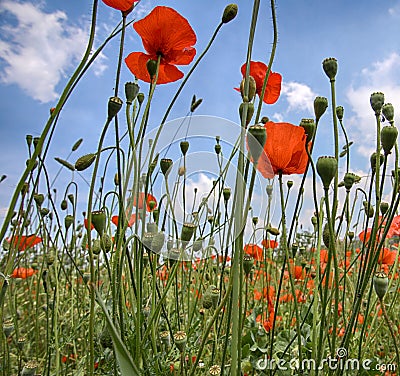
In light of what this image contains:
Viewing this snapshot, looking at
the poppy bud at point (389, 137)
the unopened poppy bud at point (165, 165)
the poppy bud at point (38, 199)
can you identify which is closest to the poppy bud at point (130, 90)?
the unopened poppy bud at point (165, 165)

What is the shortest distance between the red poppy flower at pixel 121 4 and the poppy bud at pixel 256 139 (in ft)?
0.91

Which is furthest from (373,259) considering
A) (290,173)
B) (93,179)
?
(93,179)

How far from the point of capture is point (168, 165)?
0.72 m

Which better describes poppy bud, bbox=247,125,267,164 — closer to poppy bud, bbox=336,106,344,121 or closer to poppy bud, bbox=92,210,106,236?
poppy bud, bbox=92,210,106,236

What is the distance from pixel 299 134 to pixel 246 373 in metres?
0.63

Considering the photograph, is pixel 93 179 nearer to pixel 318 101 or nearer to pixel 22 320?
pixel 318 101

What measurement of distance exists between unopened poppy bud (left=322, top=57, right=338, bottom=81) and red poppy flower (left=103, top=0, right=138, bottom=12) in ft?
1.01

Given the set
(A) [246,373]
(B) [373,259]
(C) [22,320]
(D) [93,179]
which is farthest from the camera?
(C) [22,320]

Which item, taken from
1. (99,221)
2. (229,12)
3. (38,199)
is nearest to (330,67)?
(229,12)

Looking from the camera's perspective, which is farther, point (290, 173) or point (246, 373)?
point (246, 373)

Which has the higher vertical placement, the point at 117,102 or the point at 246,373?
the point at 117,102

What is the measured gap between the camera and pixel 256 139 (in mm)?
418

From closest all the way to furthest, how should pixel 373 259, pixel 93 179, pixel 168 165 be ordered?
pixel 93 179, pixel 373 259, pixel 168 165

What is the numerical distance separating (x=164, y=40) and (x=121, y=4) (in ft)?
0.42
